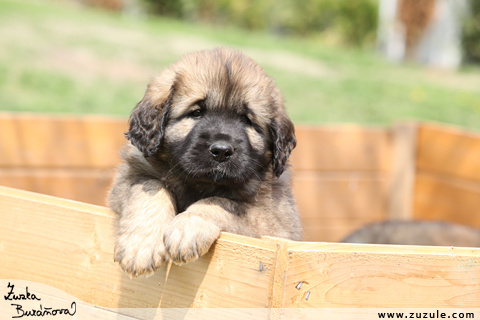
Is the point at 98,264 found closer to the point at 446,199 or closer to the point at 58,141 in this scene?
the point at 58,141

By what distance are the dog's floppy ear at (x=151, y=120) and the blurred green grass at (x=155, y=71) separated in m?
3.70

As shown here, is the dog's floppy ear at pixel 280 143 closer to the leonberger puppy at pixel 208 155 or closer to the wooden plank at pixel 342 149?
the leonberger puppy at pixel 208 155

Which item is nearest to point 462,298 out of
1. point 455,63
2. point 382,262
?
point 382,262

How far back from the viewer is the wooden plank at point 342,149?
4352 mm

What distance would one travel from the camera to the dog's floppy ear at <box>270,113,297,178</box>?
8.02ft

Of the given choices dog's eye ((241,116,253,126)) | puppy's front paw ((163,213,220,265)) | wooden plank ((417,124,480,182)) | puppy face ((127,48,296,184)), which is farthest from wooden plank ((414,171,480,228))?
puppy's front paw ((163,213,220,265))

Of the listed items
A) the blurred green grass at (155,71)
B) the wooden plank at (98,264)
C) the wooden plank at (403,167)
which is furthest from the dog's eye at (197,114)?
the blurred green grass at (155,71)

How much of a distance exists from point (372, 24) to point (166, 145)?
53.7ft

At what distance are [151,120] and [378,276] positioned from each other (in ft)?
3.90

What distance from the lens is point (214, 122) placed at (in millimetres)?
2285

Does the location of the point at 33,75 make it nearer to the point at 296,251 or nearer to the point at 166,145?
the point at 166,145

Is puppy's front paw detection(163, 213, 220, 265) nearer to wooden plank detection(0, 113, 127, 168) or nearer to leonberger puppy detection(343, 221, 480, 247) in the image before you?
leonberger puppy detection(343, 221, 480, 247)

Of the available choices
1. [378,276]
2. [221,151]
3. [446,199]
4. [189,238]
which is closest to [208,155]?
[221,151]

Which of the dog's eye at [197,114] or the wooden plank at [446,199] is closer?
the dog's eye at [197,114]
